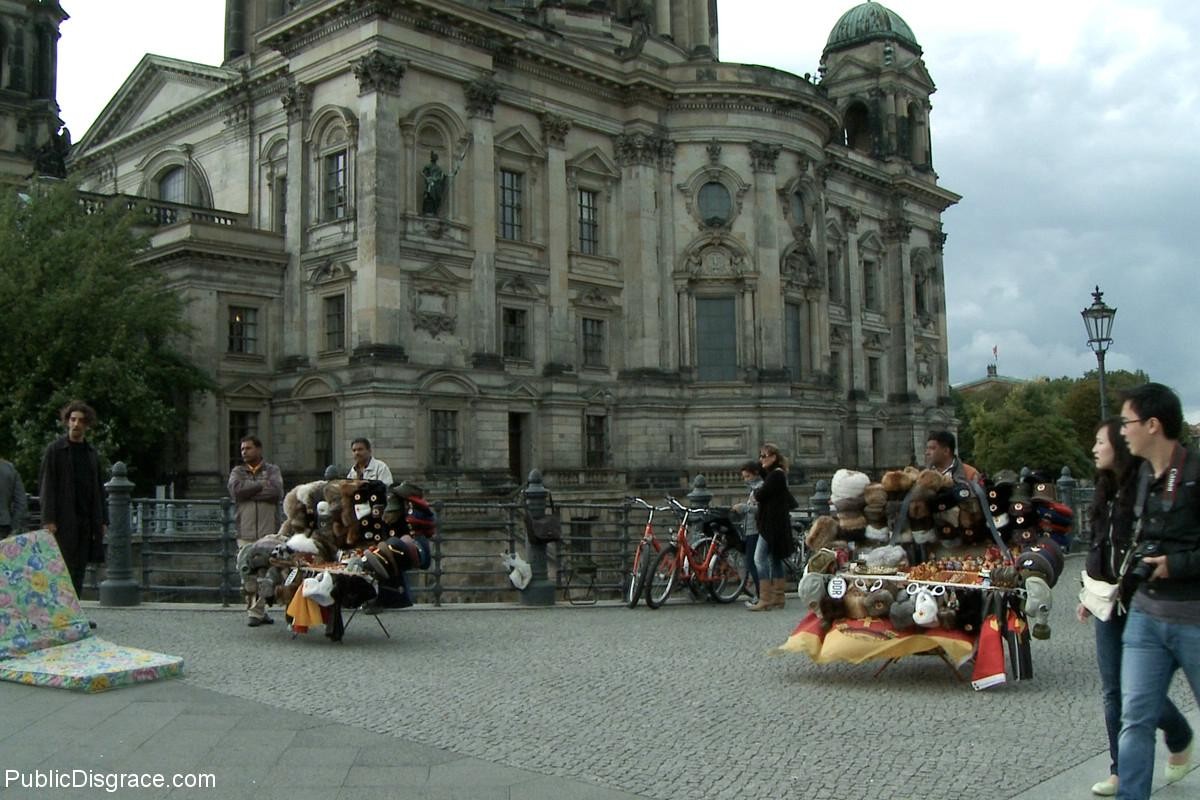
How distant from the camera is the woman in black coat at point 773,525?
14.6 m

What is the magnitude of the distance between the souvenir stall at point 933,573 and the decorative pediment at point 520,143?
86.4ft

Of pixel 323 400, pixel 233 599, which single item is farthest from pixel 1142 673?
pixel 323 400

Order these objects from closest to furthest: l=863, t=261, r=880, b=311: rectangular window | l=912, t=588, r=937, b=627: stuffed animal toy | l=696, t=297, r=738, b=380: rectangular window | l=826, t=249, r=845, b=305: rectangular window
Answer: l=912, t=588, r=937, b=627: stuffed animal toy < l=696, t=297, r=738, b=380: rectangular window < l=826, t=249, r=845, b=305: rectangular window < l=863, t=261, r=880, b=311: rectangular window

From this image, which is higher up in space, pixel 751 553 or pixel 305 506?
pixel 305 506

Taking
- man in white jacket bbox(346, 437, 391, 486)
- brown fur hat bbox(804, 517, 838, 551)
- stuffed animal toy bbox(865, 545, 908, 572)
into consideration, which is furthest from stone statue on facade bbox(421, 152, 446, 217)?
stuffed animal toy bbox(865, 545, 908, 572)

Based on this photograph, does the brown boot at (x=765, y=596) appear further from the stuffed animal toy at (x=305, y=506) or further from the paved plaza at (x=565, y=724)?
the stuffed animal toy at (x=305, y=506)

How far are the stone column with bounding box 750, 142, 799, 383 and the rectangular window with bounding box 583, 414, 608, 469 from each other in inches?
231

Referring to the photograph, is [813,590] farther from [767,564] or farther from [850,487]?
[767,564]

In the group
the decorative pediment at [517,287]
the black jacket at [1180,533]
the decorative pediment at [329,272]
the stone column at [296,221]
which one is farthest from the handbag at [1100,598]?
the stone column at [296,221]

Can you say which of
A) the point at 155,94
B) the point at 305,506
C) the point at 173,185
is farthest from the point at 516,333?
the point at 305,506

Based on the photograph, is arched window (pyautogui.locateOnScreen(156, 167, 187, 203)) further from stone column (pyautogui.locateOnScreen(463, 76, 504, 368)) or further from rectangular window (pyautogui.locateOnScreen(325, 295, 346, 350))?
stone column (pyautogui.locateOnScreen(463, 76, 504, 368))

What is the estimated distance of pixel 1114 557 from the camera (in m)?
6.01

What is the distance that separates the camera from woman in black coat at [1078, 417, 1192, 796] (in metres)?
5.93

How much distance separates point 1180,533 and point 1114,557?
29.2 inches
